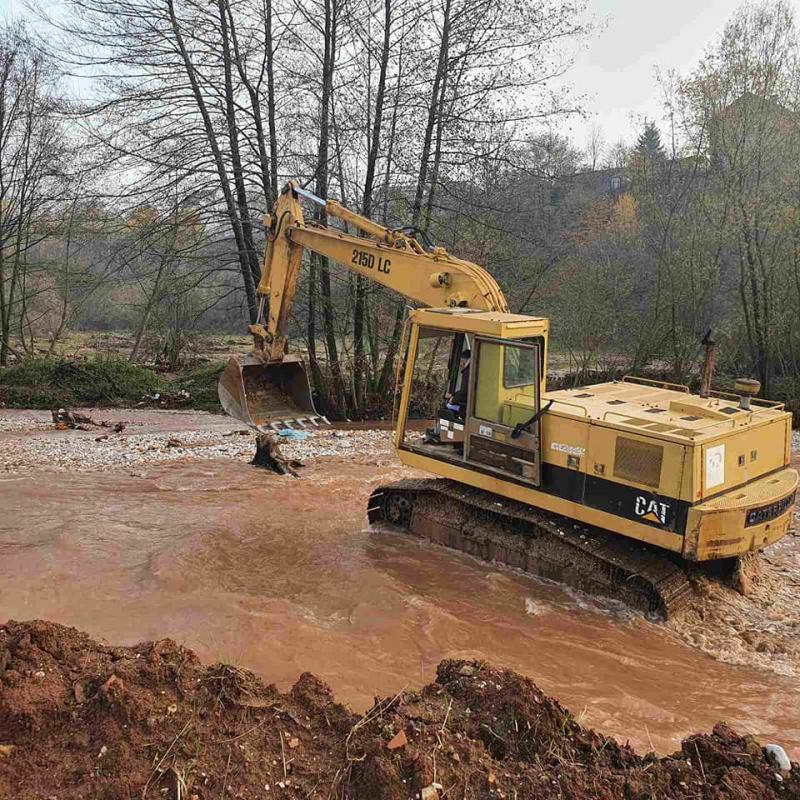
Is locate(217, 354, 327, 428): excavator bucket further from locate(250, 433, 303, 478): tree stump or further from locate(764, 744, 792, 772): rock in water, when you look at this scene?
locate(764, 744, 792, 772): rock in water

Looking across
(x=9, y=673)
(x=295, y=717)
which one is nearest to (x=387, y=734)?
(x=295, y=717)

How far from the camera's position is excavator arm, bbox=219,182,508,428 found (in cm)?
781

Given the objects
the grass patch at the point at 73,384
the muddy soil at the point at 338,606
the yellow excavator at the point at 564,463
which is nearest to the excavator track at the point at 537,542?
the yellow excavator at the point at 564,463

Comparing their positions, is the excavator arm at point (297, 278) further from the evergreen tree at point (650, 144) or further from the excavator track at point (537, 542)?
the evergreen tree at point (650, 144)

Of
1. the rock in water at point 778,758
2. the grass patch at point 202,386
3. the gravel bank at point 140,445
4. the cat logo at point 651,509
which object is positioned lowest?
the gravel bank at point 140,445

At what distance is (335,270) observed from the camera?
15.0m

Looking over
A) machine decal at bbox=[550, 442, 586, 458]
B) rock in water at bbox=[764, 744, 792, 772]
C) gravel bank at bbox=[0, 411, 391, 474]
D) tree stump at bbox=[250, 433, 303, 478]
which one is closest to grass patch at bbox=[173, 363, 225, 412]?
gravel bank at bbox=[0, 411, 391, 474]

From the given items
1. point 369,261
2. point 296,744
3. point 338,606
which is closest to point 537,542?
point 338,606

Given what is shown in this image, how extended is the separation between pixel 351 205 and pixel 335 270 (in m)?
1.49

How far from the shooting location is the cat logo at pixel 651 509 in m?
6.01

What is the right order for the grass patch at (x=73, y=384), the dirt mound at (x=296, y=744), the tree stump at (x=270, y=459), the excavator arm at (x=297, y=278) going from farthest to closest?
the grass patch at (x=73, y=384) → the tree stump at (x=270, y=459) → the excavator arm at (x=297, y=278) → the dirt mound at (x=296, y=744)

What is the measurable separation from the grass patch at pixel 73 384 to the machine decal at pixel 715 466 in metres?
13.5

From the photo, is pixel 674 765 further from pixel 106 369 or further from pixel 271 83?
pixel 106 369

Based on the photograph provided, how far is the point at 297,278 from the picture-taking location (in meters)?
9.58
